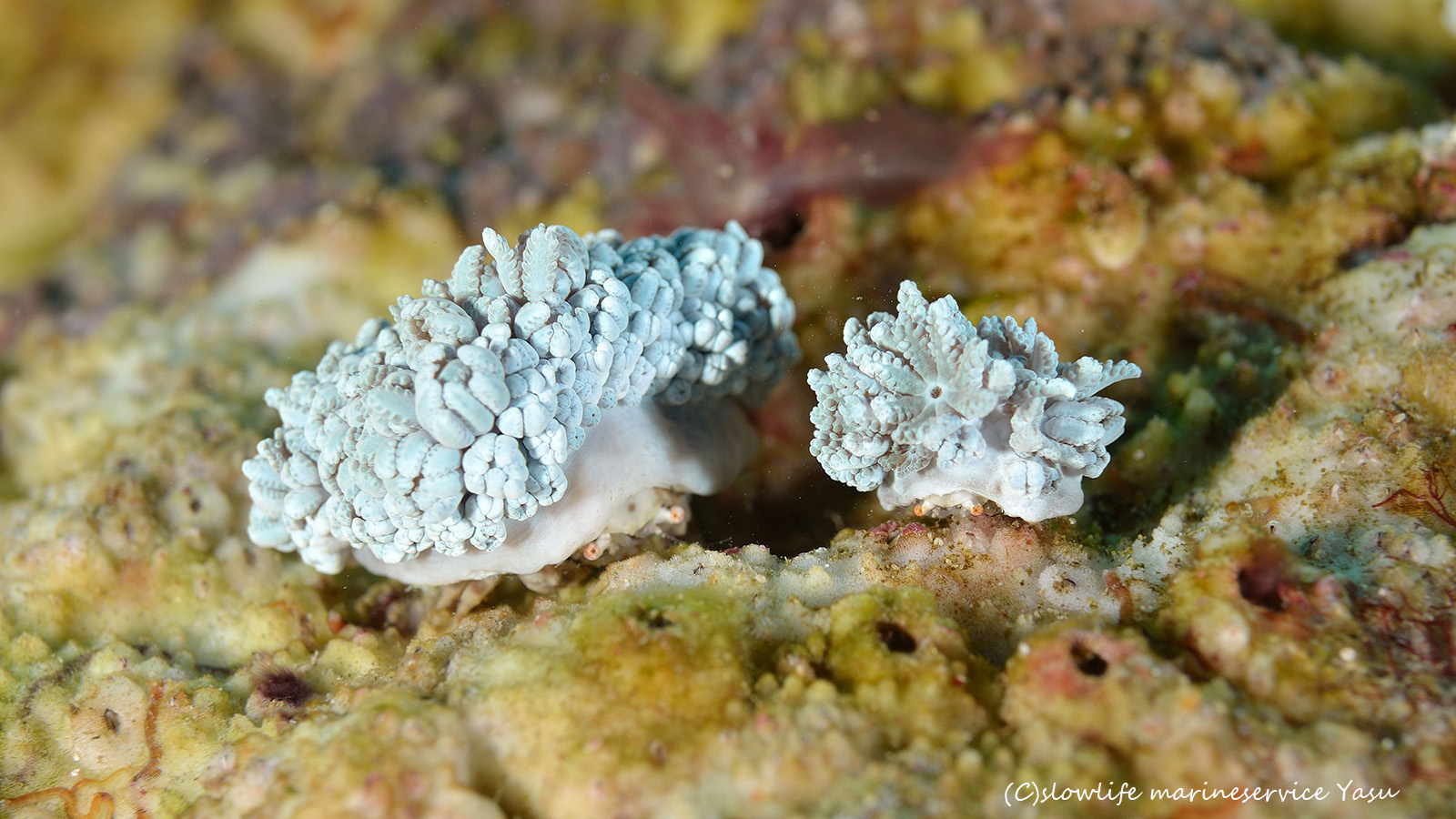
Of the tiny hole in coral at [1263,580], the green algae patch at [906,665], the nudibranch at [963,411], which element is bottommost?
the green algae patch at [906,665]

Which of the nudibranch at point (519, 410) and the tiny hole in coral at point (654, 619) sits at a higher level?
the nudibranch at point (519, 410)

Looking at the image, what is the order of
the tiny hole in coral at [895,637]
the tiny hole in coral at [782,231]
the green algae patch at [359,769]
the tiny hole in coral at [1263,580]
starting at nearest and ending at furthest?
the green algae patch at [359,769], the tiny hole in coral at [1263,580], the tiny hole in coral at [895,637], the tiny hole in coral at [782,231]

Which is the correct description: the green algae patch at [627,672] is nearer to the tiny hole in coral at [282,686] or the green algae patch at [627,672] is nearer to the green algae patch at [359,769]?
the green algae patch at [359,769]

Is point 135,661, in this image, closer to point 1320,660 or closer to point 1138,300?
point 1320,660

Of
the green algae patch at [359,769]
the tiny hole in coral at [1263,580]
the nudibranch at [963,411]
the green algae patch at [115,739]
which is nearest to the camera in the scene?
the green algae patch at [359,769]

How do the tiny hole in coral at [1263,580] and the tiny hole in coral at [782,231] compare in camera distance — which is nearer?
the tiny hole in coral at [1263,580]

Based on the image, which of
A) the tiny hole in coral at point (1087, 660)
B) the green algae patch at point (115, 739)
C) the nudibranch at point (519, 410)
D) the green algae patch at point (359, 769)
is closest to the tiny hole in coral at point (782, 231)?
the nudibranch at point (519, 410)

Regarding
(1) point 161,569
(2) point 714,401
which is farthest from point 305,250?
(2) point 714,401

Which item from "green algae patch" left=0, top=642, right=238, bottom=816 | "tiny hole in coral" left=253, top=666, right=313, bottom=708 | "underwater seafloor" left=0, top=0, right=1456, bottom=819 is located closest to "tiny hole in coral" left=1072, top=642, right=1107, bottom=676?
"underwater seafloor" left=0, top=0, right=1456, bottom=819
